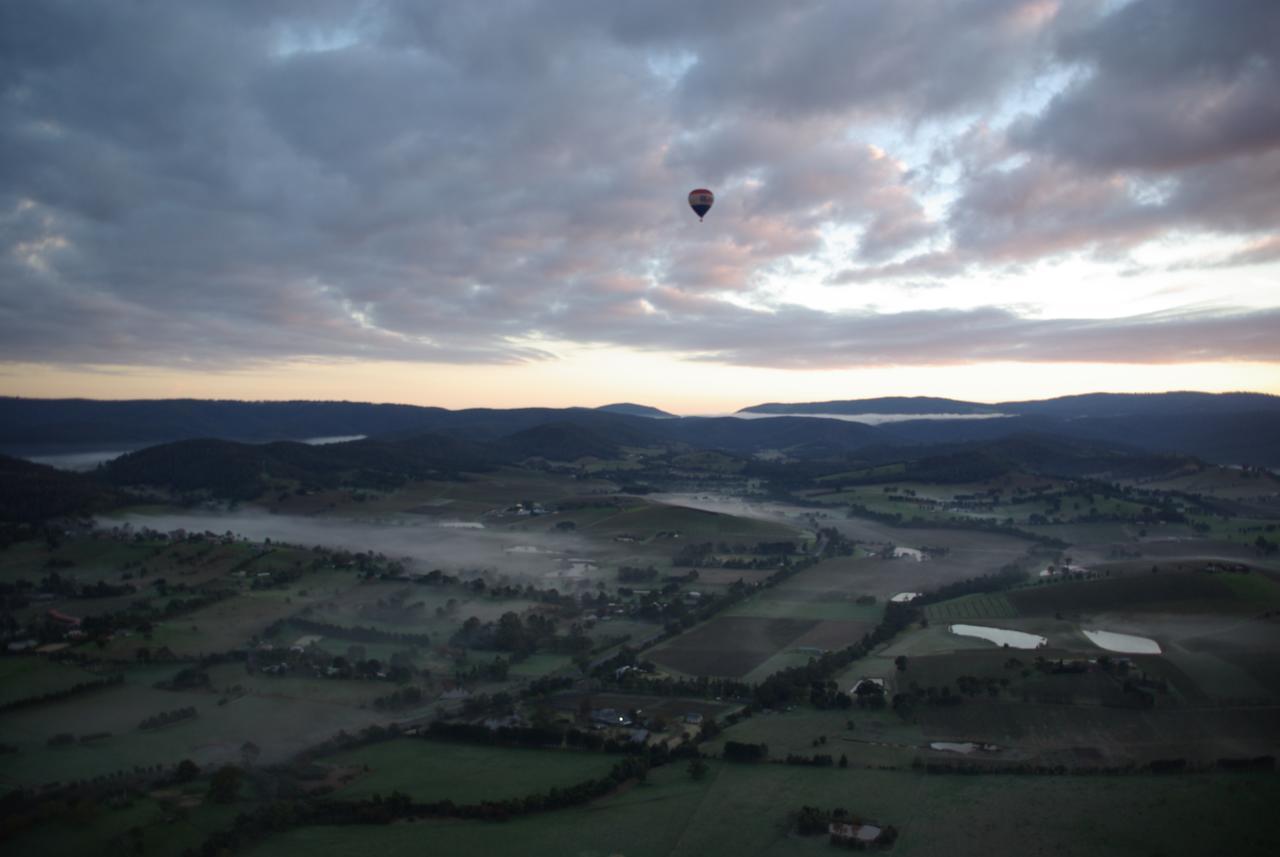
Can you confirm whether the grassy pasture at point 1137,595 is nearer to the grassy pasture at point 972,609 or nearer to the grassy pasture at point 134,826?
the grassy pasture at point 972,609

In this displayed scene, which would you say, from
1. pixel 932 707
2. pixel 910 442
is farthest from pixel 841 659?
pixel 910 442

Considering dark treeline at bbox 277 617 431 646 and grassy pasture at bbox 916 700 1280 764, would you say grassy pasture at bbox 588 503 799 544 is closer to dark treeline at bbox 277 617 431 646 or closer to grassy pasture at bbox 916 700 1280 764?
dark treeline at bbox 277 617 431 646

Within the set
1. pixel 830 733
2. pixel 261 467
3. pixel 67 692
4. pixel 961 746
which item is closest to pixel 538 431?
pixel 261 467

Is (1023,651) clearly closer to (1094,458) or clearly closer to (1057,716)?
(1057,716)

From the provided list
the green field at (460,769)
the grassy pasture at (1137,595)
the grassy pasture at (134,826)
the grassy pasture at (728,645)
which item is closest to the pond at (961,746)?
the grassy pasture at (728,645)

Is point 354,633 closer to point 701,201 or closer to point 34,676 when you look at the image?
point 34,676

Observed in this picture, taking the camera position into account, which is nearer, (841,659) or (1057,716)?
(1057,716)
